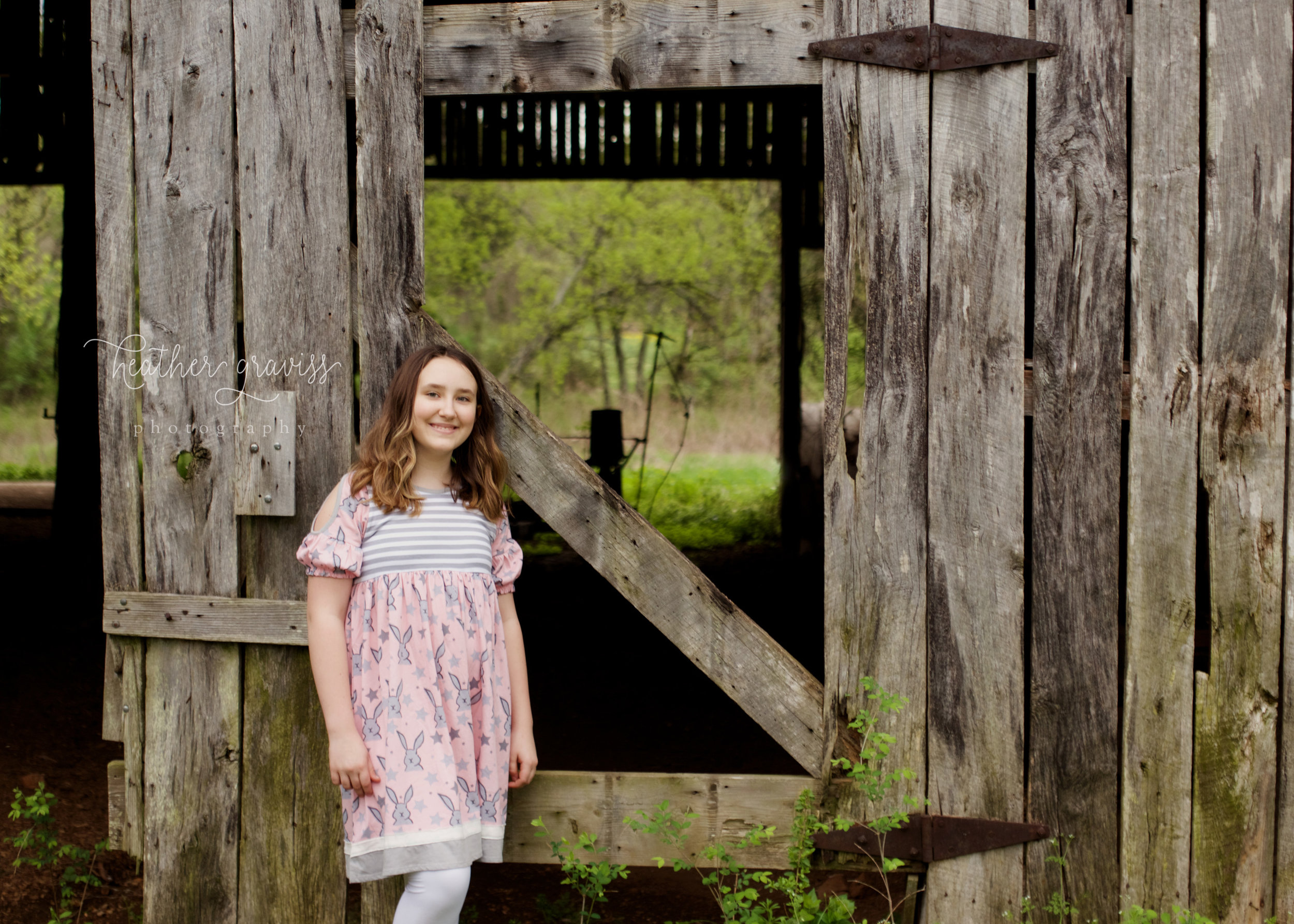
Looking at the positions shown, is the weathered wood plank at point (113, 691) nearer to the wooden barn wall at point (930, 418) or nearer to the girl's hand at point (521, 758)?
the wooden barn wall at point (930, 418)

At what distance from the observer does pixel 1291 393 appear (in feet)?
8.34

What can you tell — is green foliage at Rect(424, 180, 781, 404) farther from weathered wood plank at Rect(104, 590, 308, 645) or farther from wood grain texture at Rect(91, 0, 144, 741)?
weathered wood plank at Rect(104, 590, 308, 645)

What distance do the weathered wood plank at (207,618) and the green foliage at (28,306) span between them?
15.3 meters

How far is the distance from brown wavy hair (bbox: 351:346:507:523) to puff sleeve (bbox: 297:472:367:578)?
0.05 metres

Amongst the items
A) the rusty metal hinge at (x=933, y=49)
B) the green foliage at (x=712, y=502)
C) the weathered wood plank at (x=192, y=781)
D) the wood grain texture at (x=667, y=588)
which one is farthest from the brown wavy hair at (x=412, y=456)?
the green foliage at (x=712, y=502)

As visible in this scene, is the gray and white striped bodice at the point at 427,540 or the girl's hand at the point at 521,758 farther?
the girl's hand at the point at 521,758

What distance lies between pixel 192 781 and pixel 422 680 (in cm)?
97

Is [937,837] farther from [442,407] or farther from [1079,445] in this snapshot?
[442,407]

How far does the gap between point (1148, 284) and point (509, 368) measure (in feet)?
48.0

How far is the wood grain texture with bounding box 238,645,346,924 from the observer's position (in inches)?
108

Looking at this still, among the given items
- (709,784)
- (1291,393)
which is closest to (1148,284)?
(1291,393)

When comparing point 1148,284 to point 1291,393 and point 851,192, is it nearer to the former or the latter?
point 1291,393

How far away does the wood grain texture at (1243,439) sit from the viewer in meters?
2.47

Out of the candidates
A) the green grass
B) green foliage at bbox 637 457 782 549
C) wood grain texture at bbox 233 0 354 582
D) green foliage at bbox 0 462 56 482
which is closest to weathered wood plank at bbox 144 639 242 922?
wood grain texture at bbox 233 0 354 582
